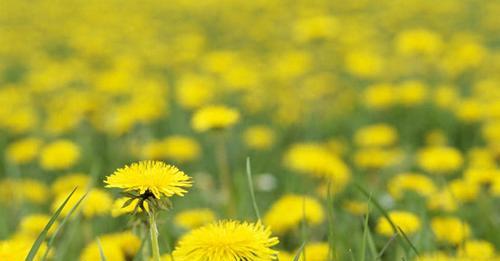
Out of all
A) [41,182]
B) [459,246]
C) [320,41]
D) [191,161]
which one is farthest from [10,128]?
[459,246]

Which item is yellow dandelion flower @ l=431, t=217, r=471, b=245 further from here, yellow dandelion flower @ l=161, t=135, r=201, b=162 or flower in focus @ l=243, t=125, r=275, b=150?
flower in focus @ l=243, t=125, r=275, b=150

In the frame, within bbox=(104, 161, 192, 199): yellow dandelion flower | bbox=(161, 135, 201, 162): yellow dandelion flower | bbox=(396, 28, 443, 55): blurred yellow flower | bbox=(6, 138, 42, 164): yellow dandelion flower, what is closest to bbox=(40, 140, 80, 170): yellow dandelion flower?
bbox=(6, 138, 42, 164): yellow dandelion flower

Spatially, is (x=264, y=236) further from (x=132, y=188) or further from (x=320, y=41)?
(x=320, y=41)

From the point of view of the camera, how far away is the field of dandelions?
1.37m

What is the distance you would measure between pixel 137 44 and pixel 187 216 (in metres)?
4.14

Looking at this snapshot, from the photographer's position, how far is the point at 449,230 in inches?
68.5

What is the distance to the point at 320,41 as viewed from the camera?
3.54m

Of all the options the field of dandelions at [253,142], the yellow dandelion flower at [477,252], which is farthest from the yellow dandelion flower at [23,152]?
the yellow dandelion flower at [477,252]

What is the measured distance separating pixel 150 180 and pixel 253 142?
2.37 meters

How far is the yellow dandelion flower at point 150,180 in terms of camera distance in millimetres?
897

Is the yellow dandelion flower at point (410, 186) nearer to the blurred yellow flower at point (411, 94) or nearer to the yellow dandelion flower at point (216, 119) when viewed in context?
the yellow dandelion flower at point (216, 119)

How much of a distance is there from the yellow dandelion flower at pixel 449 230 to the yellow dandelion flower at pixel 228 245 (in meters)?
0.84

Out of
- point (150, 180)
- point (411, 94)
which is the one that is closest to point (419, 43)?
point (411, 94)

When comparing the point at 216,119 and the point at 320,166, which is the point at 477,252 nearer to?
the point at 216,119
